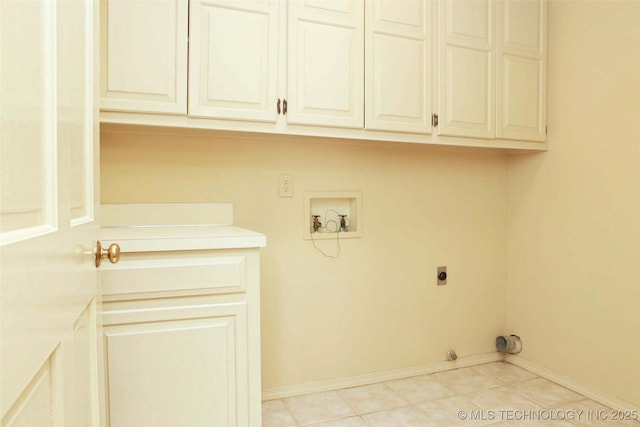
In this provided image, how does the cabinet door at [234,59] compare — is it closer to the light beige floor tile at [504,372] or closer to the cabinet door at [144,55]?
the cabinet door at [144,55]

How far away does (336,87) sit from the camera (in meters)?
1.81

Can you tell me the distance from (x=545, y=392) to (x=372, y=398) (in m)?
0.92

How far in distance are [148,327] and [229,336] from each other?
26 cm

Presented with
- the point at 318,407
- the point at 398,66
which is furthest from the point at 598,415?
the point at 398,66

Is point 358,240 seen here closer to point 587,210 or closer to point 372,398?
point 372,398

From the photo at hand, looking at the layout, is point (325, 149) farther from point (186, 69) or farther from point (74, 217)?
point (74, 217)

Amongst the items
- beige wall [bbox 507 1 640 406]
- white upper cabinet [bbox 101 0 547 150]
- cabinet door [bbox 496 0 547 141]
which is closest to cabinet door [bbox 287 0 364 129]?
white upper cabinet [bbox 101 0 547 150]

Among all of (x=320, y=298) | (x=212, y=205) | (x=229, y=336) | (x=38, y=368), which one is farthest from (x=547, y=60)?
(x=38, y=368)

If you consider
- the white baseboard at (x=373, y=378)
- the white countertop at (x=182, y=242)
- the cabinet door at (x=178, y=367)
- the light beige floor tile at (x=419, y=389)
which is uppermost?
the white countertop at (x=182, y=242)

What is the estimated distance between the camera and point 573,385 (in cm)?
220

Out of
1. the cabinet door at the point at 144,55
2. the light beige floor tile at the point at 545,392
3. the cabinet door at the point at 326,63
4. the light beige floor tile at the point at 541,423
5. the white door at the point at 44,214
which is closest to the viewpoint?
→ the white door at the point at 44,214

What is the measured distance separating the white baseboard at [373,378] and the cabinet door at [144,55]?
4.71 ft

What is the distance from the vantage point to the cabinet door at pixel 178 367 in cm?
127

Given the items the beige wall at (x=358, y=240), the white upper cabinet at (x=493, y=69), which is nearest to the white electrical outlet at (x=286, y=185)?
the beige wall at (x=358, y=240)
